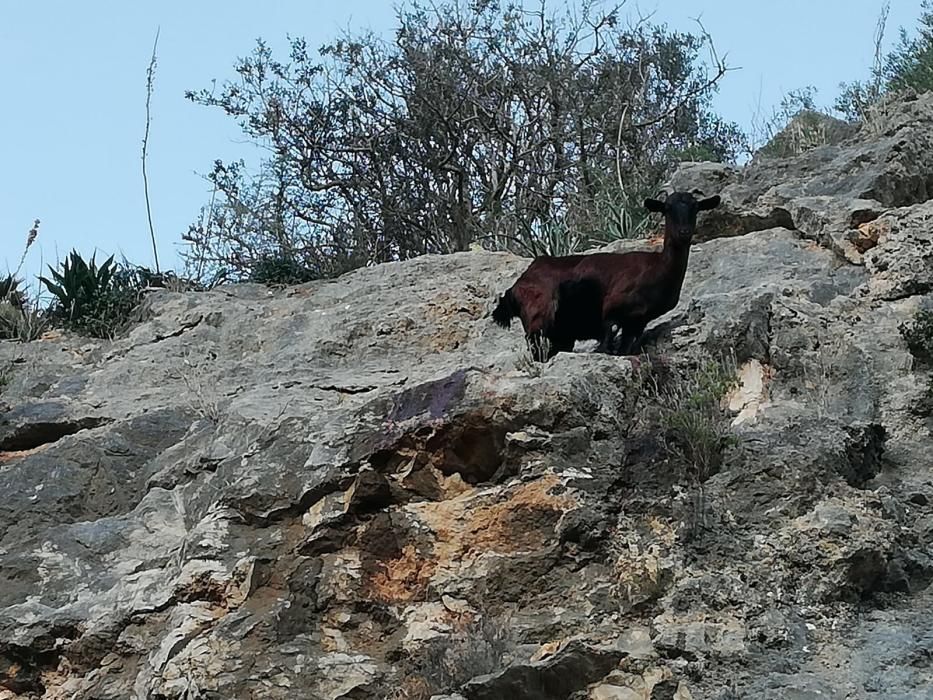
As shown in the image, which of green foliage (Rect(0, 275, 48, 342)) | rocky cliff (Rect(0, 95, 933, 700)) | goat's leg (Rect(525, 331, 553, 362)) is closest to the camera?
rocky cliff (Rect(0, 95, 933, 700))

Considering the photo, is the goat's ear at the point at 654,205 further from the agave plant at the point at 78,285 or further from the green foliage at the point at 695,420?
the agave plant at the point at 78,285

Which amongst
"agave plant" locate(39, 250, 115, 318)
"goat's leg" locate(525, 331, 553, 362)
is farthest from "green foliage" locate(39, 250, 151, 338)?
"goat's leg" locate(525, 331, 553, 362)

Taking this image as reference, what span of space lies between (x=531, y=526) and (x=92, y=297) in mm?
8256

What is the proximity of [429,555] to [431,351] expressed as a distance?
3952mm

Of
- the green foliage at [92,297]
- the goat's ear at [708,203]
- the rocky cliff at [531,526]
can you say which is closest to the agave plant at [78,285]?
the green foliage at [92,297]

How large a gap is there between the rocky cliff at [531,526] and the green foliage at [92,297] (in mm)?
3982

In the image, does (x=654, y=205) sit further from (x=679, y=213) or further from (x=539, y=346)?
(x=539, y=346)

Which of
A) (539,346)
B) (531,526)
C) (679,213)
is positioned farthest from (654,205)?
(531,526)

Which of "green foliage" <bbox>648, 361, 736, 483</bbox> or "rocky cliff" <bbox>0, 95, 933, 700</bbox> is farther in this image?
"green foliage" <bbox>648, 361, 736, 483</bbox>

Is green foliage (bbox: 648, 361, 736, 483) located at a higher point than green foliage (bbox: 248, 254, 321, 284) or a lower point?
lower

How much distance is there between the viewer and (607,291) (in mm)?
8391

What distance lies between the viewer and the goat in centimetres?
820

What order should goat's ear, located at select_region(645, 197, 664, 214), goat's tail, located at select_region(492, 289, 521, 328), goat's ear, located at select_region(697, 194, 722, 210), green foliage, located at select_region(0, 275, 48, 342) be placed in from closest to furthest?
goat's ear, located at select_region(645, 197, 664, 214), goat's ear, located at select_region(697, 194, 722, 210), goat's tail, located at select_region(492, 289, 521, 328), green foliage, located at select_region(0, 275, 48, 342)

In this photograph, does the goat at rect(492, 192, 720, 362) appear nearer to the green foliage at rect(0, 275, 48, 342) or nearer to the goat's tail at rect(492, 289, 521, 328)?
the goat's tail at rect(492, 289, 521, 328)
